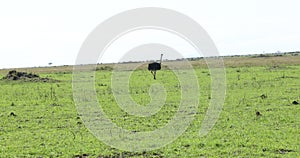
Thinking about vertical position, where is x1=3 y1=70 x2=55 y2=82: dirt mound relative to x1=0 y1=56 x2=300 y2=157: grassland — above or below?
above

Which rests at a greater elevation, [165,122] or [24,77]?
[24,77]

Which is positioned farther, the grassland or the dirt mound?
the dirt mound

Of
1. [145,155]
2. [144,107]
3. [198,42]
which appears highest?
[198,42]

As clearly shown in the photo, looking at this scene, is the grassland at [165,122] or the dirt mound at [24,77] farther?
the dirt mound at [24,77]

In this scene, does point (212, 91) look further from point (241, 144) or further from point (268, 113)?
point (241, 144)

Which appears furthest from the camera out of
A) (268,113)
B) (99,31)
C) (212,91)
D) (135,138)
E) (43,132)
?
(212,91)

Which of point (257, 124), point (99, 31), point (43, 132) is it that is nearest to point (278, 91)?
point (257, 124)

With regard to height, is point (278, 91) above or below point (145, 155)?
above

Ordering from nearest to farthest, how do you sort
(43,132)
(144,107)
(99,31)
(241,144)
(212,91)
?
1. (241,144)
2. (43,132)
3. (99,31)
4. (144,107)
5. (212,91)

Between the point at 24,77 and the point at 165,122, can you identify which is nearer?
the point at 165,122

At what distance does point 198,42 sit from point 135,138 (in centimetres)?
654

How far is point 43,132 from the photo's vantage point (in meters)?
15.4

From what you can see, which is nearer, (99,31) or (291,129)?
(291,129)

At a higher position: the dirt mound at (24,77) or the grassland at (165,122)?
the dirt mound at (24,77)
